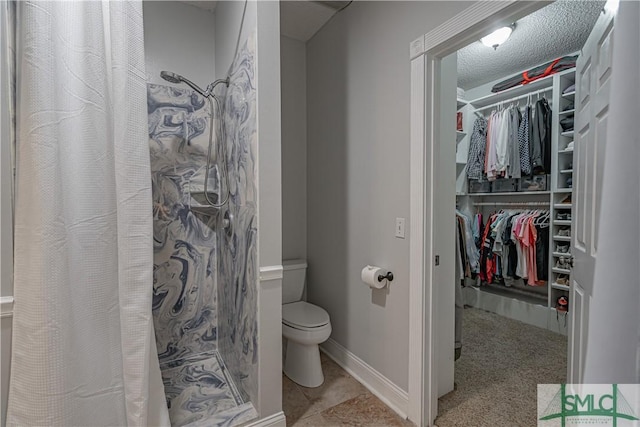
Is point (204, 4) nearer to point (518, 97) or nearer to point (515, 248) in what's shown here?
point (518, 97)

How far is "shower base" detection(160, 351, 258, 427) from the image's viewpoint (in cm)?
162

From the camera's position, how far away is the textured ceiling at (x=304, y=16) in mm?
2215

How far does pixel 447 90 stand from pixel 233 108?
51.4 inches

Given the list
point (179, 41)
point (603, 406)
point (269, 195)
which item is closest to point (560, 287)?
point (603, 406)

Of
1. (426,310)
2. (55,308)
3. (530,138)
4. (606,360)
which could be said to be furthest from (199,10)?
(530,138)

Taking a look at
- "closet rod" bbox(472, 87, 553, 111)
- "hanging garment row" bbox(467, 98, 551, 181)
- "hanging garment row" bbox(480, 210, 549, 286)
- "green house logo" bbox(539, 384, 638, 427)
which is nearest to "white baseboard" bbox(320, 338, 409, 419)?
"green house logo" bbox(539, 384, 638, 427)

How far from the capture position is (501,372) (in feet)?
7.34

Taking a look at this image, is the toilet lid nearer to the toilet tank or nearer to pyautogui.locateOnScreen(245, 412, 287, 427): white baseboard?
the toilet tank

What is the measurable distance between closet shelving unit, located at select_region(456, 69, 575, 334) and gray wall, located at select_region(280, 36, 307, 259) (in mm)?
2199

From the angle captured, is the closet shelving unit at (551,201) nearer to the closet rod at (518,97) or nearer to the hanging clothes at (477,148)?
the closet rod at (518,97)

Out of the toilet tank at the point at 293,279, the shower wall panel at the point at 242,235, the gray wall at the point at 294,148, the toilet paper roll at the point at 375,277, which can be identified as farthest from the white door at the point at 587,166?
the gray wall at the point at 294,148

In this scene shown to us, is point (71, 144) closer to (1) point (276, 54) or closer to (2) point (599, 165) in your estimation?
(1) point (276, 54)

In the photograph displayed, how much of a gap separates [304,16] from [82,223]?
2.08 m

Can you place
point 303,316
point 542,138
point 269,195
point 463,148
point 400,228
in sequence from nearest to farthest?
point 269,195 → point 400,228 → point 303,316 → point 542,138 → point 463,148
